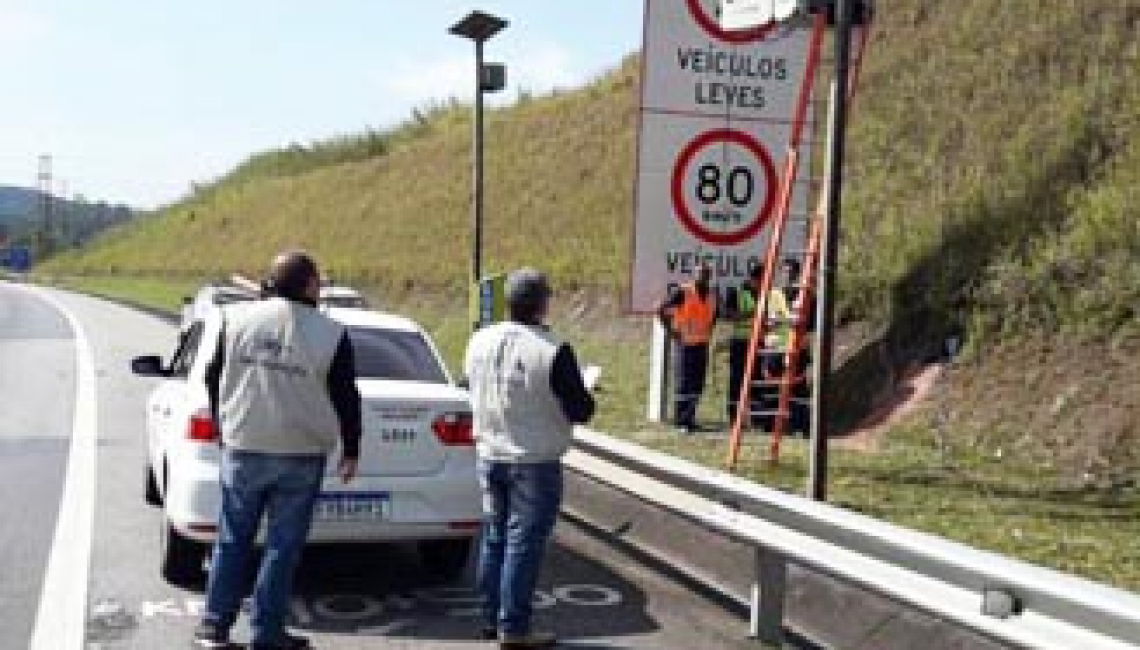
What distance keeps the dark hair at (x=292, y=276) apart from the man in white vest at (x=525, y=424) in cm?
89

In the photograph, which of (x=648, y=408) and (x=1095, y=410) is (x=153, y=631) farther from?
(x=648, y=408)

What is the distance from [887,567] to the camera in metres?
5.53

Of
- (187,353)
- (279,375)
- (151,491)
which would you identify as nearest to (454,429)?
(279,375)

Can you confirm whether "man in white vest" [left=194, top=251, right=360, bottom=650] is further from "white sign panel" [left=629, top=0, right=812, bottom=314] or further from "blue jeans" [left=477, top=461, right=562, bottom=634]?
"white sign panel" [left=629, top=0, right=812, bottom=314]

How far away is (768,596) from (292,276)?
2497mm

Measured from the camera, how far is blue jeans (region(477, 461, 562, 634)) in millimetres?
6695

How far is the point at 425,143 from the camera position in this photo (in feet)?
176

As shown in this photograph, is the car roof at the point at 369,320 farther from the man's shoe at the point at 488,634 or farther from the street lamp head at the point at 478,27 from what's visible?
the street lamp head at the point at 478,27

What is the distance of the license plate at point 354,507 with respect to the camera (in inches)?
296

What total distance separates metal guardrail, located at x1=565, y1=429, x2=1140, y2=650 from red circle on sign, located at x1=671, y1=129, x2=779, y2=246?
4.95m

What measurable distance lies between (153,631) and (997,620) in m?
3.85

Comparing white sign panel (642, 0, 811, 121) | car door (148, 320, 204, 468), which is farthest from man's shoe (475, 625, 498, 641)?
white sign panel (642, 0, 811, 121)

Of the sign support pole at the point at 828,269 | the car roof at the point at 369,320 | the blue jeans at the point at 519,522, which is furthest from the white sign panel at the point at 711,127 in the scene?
the blue jeans at the point at 519,522

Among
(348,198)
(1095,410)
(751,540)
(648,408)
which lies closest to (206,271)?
(348,198)
